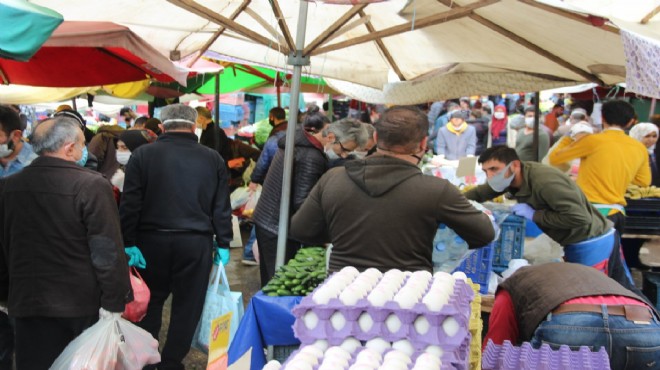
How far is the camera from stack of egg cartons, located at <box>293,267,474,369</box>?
235 cm

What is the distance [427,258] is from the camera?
338cm

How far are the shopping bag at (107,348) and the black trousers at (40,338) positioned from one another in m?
0.10

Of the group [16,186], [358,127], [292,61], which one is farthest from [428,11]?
[16,186]

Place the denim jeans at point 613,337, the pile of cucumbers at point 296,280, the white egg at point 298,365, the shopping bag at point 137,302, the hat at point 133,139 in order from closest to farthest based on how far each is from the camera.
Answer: the white egg at point 298,365 → the denim jeans at point 613,337 → the pile of cucumbers at point 296,280 → the shopping bag at point 137,302 → the hat at point 133,139

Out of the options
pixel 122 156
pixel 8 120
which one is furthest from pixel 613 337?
pixel 122 156

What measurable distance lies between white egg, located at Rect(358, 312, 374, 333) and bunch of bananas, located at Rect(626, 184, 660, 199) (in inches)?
209

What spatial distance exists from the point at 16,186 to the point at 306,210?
157cm

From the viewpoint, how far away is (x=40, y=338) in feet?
12.5

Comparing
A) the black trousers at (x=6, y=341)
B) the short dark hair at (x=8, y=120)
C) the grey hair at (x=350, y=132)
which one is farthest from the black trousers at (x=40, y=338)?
the grey hair at (x=350, y=132)

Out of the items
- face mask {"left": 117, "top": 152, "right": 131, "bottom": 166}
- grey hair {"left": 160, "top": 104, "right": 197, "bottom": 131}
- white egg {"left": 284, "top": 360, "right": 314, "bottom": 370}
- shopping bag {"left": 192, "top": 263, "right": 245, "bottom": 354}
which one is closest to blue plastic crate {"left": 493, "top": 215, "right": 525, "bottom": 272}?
shopping bag {"left": 192, "top": 263, "right": 245, "bottom": 354}

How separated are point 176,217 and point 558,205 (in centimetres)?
264

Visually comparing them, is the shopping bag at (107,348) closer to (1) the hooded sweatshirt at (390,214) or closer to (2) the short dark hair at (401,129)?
(1) the hooded sweatshirt at (390,214)

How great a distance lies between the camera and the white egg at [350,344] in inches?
94.3

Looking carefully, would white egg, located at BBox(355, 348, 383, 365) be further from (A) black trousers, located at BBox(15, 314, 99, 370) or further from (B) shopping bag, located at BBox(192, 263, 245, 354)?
(B) shopping bag, located at BBox(192, 263, 245, 354)
